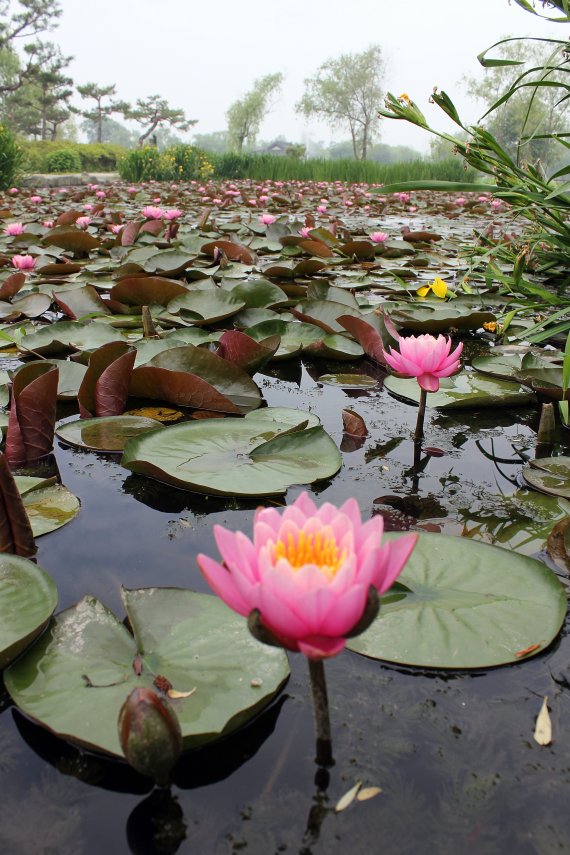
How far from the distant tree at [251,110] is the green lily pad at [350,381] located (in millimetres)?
41385

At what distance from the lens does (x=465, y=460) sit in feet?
4.05

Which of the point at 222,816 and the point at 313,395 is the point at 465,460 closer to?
the point at 313,395

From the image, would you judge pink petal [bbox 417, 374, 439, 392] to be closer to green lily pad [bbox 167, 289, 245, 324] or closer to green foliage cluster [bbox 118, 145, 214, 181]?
green lily pad [bbox 167, 289, 245, 324]

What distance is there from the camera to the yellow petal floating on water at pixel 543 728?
2.01 ft

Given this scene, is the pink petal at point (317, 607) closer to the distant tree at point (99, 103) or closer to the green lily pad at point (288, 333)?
the green lily pad at point (288, 333)

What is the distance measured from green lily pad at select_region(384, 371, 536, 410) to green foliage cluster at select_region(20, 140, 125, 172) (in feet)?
52.9

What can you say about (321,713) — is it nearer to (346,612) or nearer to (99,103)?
(346,612)

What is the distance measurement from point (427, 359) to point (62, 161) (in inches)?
678

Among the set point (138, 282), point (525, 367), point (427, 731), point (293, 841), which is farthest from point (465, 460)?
point (138, 282)

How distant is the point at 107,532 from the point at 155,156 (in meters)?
14.3

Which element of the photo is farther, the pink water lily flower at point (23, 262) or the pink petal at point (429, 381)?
the pink water lily flower at point (23, 262)

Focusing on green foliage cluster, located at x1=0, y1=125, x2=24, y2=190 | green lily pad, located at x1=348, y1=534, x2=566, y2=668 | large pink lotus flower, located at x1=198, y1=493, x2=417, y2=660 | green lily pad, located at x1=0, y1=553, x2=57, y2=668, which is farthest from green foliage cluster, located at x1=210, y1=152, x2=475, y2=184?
large pink lotus flower, located at x1=198, y1=493, x2=417, y2=660

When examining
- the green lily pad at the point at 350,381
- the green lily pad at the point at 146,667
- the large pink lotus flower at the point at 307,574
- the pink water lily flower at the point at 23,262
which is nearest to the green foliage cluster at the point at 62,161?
the pink water lily flower at the point at 23,262

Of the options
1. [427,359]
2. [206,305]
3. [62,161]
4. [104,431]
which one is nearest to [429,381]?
[427,359]
